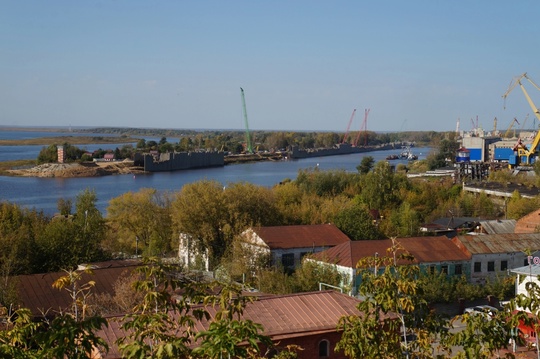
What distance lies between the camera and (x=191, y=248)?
33.8 feet

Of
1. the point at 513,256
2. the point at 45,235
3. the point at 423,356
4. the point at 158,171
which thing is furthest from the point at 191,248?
the point at 158,171

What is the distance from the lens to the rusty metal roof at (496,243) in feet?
29.9

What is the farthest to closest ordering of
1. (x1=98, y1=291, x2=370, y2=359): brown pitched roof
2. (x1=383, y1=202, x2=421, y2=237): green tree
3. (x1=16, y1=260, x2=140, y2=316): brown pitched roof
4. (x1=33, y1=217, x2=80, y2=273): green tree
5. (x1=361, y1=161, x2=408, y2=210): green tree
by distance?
(x1=361, y1=161, x2=408, y2=210): green tree → (x1=383, y1=202, x2=421, y2=237): green tree → (x1=33, y1=217, x2=80, y2=273): green tree → (x1=16, y1=260, x2=140, y2=316): brown pitched roof → (x1=98, y1=291, x2=370, y2=359): brown pitched roof

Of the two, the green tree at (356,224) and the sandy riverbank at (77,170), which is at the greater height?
the green tree at (356,224)

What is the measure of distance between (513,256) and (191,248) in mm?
4439

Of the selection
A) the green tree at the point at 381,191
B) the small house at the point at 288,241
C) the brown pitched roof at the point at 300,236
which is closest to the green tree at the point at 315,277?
the small house at the point at 288,241

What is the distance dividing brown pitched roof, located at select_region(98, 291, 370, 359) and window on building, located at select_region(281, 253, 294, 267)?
12.9ft

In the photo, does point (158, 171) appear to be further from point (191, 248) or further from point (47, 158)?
point (191, 248)

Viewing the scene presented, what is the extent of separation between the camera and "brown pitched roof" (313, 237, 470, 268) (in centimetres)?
851

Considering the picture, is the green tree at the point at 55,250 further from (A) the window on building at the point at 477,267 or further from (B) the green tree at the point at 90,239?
(A) the window on building at the point at 477,267

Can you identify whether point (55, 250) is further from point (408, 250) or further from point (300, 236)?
point (408, 250)

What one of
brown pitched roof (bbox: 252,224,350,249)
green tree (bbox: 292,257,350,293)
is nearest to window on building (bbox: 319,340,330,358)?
green tree (bbox: 292,257,350,293)

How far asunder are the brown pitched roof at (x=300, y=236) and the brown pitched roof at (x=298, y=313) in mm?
3995

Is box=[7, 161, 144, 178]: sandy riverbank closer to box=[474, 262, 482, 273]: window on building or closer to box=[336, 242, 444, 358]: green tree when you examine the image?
box=[474, 262, 482, 273]: window on building
